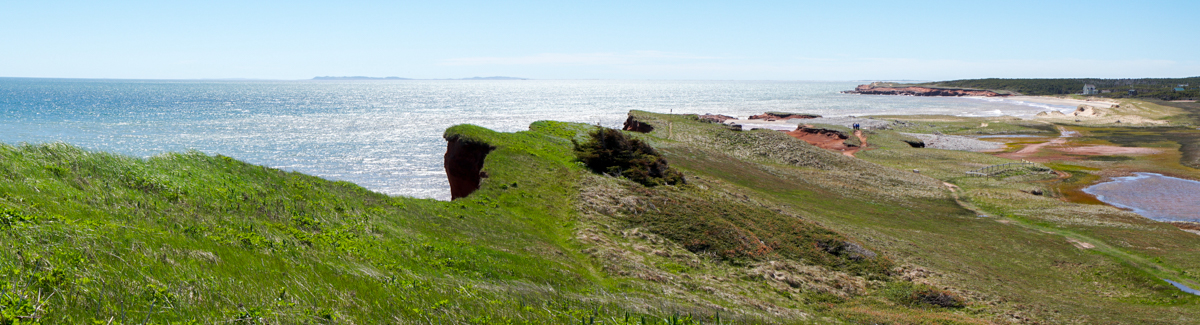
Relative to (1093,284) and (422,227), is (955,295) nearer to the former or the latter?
(1093,284)

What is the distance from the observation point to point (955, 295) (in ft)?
58.9

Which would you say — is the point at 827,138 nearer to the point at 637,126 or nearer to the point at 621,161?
the point at 637,126

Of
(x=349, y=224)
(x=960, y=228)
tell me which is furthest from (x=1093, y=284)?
(x=349, y=224)

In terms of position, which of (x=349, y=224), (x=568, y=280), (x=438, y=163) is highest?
(x=349, y=224)

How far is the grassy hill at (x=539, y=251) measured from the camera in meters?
7.08

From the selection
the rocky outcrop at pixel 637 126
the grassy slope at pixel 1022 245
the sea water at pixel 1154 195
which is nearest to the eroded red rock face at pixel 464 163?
the grassy slope at pixel 1022 245

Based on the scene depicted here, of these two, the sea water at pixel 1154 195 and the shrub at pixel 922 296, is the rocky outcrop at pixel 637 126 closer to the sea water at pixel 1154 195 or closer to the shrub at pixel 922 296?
the sea water at pixel 1154 195

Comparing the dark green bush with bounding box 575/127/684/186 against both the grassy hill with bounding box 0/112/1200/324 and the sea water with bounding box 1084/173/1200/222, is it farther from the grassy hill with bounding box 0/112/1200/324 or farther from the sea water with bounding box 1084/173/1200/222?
the sea water with bounding box 1084/173/1200/222

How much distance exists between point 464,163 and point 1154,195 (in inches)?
1947

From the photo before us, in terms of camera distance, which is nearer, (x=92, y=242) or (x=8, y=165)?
(x=92, y=242)

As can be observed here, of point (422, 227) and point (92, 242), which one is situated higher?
point (92, 242)

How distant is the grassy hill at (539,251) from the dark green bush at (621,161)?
41.1 inches

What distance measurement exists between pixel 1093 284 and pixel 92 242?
1121 inches

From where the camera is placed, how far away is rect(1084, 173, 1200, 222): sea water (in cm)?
3872
